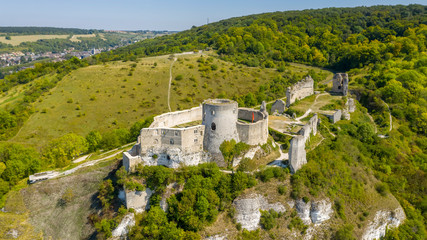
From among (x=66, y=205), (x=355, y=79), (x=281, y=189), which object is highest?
(x=355, y=79)

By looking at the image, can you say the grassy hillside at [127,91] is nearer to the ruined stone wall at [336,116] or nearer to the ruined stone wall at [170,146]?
the ruined stone wall at [336,116]

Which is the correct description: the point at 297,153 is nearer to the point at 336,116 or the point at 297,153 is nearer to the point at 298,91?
the point at 336,116

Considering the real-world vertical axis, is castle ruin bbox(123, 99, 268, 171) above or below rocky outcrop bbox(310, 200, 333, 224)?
above

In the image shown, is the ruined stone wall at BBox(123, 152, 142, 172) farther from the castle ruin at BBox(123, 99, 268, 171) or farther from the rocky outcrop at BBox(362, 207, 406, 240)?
the rocky outcrop at BBox(362, 207, 406, 240)

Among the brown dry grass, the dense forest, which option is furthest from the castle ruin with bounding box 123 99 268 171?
the brown dry grass

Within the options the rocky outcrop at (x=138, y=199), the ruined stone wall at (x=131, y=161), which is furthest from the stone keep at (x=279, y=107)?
the rocky outcrop at (x=138, y=199)

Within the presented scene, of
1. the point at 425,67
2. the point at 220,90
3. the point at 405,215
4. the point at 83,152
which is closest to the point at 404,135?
the point at 405,215

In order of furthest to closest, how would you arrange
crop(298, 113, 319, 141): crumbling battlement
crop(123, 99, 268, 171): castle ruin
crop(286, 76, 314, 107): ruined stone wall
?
crop(286, 76, 314, 107): ruined stone wall, crop(298, 113, 319, 141): crumbling battlement, crop(123, 99, 268, 171): castle ruin

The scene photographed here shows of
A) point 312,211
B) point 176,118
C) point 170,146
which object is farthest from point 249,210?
point 176,118
